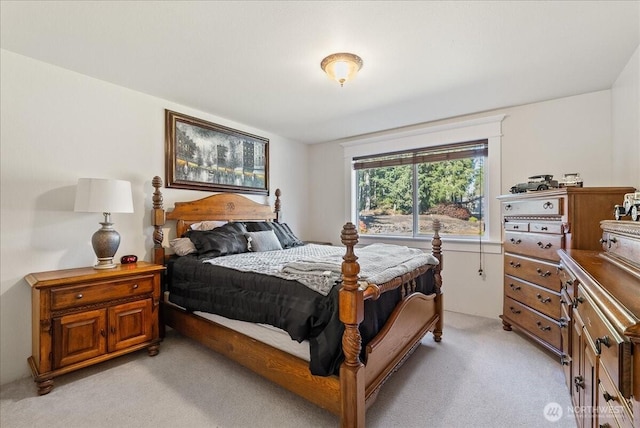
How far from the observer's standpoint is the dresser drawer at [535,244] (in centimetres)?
227

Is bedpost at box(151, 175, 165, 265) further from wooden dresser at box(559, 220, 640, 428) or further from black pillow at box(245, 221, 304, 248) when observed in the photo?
wooden dresser at box(559, 220, 640, 428)

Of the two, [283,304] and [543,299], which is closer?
[283,304]

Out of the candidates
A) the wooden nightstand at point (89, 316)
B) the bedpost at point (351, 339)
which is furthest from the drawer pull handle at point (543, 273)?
the wooden nightstand at point (89, 316)

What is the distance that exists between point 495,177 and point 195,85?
3.35 metres

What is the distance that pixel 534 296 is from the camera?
2465mm

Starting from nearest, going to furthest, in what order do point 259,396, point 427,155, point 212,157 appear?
1. point 259,396
2. point 212,157
3. point 427,155

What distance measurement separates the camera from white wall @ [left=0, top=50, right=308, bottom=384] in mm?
2102

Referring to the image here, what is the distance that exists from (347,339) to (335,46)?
192 cm

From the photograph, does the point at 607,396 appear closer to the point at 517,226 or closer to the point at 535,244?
the point at 535,244

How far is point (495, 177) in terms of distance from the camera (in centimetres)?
327

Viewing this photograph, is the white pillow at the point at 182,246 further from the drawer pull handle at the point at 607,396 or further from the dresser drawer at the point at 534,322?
the dresser drawer at the point at 534,322

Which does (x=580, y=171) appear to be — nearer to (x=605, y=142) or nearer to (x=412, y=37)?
(x=605, y=142)

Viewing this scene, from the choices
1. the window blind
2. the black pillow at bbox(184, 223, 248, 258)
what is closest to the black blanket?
the black pillow at bbox(184, 223, 248, 258)

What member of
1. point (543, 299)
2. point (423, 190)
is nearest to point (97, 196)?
point (423, 190)
